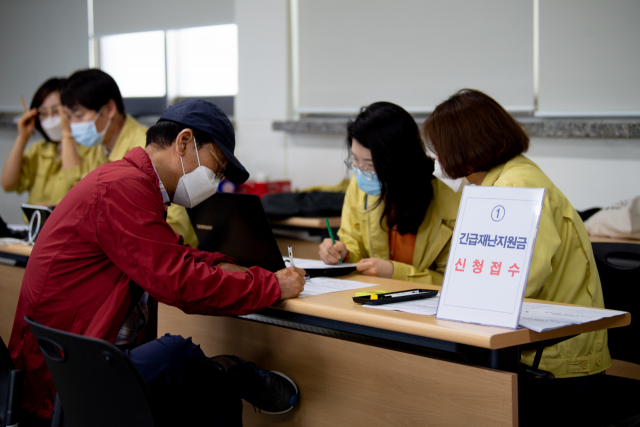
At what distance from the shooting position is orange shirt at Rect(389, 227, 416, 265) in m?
2.02

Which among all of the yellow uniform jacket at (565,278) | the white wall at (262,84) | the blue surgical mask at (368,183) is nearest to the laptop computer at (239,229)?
the blue surgical mask at (368,183)

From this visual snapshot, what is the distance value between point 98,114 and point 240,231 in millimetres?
1501

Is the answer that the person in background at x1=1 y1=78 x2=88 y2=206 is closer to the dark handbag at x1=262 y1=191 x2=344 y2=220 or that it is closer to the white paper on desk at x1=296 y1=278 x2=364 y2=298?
the dark handbag at x1=262 y1=191 x2=344 y2=220

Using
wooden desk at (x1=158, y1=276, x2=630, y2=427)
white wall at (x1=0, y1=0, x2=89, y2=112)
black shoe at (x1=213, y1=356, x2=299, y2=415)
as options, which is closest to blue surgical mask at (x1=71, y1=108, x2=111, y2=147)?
wooden desk at (x1=158, y1=276, x2=630, y2=427)

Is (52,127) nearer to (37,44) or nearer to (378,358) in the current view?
(37,44)

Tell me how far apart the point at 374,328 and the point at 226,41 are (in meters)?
3.32

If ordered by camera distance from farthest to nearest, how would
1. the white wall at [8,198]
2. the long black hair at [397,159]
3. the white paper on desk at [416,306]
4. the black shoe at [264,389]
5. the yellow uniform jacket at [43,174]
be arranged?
the white wall at [8,198], the yellow uniform jacket at [43,174], the long black hair at [397,159], the black shoe at [264,389], the white paper on desk at [416,306]

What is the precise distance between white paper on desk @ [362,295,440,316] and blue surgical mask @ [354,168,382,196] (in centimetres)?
65

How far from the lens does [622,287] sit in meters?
1.66

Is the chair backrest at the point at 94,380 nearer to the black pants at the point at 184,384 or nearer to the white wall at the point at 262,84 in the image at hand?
the black pants at the point at 184,384

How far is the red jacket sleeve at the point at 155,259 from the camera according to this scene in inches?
50.2

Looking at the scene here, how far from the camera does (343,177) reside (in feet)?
11.8

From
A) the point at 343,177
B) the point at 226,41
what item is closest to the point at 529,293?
the point at 343,177

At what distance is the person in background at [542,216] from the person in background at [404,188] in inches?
7.5
